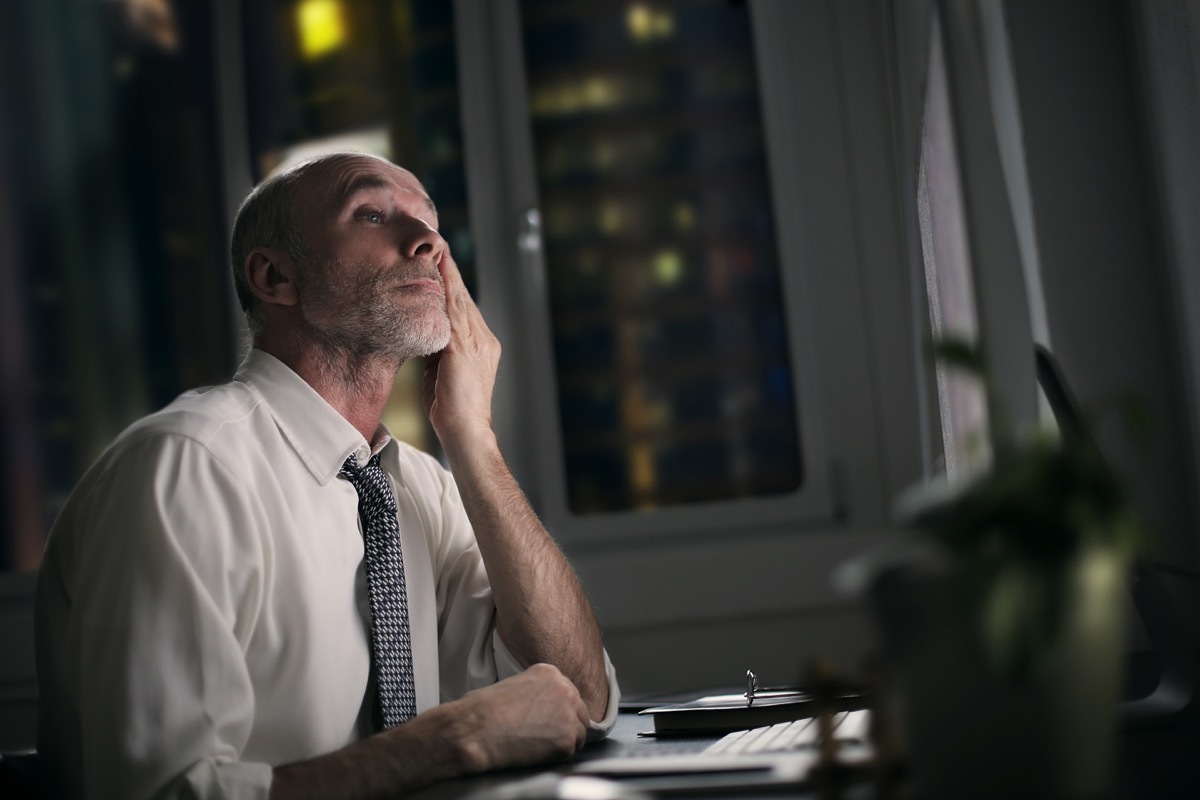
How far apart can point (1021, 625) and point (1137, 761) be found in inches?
15.3

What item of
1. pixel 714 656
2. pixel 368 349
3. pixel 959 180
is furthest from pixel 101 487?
pixel 714 656

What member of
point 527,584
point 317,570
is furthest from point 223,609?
point 527,584

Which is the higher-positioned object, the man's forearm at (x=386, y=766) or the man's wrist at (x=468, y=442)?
the man's wrist at (x=468, y=442)

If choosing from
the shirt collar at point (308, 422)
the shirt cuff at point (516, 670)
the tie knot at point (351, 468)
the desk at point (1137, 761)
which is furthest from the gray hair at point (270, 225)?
the desk at point (1137, 761)

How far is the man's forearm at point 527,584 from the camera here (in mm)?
1396

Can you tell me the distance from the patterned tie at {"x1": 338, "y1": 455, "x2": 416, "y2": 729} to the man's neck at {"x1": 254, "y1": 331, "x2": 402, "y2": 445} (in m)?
0.21

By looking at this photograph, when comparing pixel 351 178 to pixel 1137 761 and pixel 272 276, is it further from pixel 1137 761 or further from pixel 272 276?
pixel 1137 761

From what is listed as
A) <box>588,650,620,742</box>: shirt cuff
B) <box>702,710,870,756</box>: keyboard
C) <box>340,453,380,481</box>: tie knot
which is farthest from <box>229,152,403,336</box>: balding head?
<box>702,710,870,756</box>: keyboard

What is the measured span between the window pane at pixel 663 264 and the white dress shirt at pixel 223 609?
97 centimetres

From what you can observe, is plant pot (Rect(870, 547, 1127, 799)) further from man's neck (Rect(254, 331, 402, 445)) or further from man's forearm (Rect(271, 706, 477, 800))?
man's neck (Rect(254, 331, 402, 445))

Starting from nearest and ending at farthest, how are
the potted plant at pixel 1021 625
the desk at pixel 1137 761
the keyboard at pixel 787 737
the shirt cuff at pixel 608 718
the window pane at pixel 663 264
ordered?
the potted plant at pixel 1021 625 < the desk at pixel 1137 761 < the keyboard at pixel 787 737 < the shirt cuff at pixel 608 718 < the window pane at pixel 663 264

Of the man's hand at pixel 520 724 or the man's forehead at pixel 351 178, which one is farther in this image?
the man's forehead at pixel 351 178

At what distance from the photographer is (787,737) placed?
0.93 metres

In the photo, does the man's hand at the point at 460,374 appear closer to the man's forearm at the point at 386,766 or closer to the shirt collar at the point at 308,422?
the shirt collar at the point at 308,422
